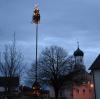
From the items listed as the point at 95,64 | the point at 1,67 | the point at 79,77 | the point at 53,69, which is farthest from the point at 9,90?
the point at 79,77

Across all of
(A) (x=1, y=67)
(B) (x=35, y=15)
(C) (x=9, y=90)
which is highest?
(B) (x=35, y=15)

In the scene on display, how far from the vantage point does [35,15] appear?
130 feet

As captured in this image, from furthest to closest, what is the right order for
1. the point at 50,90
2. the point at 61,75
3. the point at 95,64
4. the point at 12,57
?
the point at 50,90 → the point at 61,75 → the point at 95,64 → the point at 12,57

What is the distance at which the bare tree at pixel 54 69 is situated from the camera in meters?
74.6

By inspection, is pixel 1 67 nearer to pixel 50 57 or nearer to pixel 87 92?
pixel 50 57

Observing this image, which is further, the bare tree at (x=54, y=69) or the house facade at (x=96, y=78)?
the bare tree at (x=54, y=69)

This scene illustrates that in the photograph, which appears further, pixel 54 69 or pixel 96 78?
pixel 54 69

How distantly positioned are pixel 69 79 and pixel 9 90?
40233 mm

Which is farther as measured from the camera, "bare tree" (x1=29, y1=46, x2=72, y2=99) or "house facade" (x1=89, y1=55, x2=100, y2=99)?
"bare tree" (x1=29, y1=46, x2=72, y2=99)

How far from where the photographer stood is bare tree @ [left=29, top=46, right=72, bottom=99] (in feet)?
245

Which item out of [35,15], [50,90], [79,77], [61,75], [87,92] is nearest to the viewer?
[35,15]

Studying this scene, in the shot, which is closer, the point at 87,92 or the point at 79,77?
the point at 79,77

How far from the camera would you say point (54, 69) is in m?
75.4

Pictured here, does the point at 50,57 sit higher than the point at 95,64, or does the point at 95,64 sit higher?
the point at 50,57
